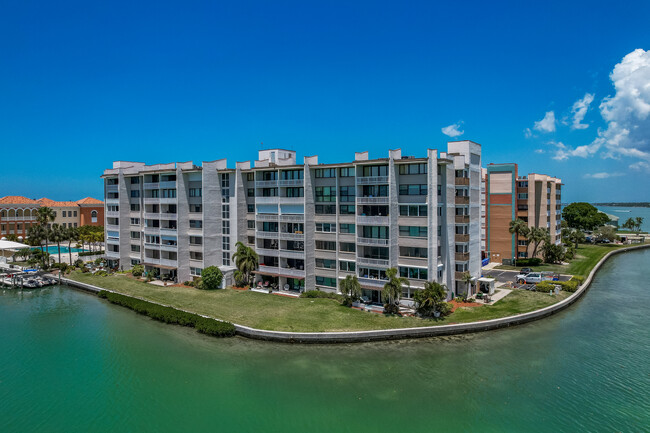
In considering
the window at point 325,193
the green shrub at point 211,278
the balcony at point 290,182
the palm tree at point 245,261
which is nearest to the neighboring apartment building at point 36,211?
the green shrub at point 211,278

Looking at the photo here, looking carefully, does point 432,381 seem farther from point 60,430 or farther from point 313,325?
point 60,430

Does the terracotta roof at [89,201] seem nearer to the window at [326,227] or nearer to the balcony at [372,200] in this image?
the window at [326,227]

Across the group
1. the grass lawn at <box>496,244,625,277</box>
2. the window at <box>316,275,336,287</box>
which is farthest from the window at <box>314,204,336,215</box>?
the grass lawn at <box>496,244,625,277</box>

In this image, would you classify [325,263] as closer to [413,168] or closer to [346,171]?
[346,171]

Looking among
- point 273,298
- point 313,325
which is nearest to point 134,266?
point 273,298

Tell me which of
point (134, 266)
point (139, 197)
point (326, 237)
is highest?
Result: point (139, 197)

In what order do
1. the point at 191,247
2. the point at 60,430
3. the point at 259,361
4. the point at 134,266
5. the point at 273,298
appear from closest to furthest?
the point at 60,430 < the point at 259,361 < the point at 273,298 < the point at 191,247 < the point at 134,266
